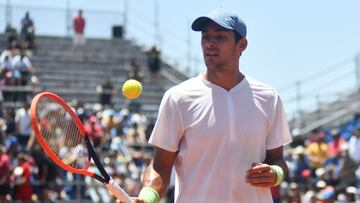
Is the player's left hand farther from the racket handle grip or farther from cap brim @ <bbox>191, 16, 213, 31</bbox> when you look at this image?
cap brim @ <bbox>191, 16, 213, 31</bbox>

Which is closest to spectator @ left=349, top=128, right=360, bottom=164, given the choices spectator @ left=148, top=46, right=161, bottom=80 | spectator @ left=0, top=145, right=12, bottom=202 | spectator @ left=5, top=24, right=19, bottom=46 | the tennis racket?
spectator @ left=0, top=145, right=12, bottom=202

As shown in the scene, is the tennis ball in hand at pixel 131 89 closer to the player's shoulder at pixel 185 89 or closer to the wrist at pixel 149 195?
the player's shoulder at pixel 185 89

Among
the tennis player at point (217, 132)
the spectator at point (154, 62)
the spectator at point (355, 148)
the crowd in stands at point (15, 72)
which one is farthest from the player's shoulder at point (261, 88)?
the spectator at point (154, 62)

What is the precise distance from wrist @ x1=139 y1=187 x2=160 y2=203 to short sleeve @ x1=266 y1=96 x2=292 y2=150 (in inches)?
31.5

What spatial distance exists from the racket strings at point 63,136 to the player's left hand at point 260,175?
1.11 m

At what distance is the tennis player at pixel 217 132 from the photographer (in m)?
6.47

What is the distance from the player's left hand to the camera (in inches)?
248

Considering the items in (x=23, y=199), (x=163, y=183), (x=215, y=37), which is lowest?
(x=23, y=199)

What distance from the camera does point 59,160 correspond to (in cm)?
627

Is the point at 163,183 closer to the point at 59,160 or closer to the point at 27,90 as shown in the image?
the point at 59,160

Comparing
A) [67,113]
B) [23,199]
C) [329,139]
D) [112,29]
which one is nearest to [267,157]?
[67,113]

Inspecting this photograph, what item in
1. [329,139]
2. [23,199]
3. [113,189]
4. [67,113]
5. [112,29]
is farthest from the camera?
[112,29]

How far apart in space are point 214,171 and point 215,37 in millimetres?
844

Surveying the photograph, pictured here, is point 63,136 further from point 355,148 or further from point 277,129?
point 355,148
